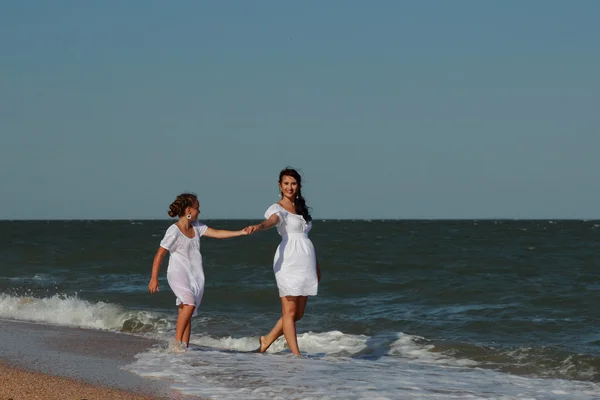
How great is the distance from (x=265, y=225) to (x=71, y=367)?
2061 millimetres

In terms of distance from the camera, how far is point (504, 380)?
24.8 ft

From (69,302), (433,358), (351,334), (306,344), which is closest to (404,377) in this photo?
(433,358)

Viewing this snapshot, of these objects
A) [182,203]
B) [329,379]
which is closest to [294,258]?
[182,203]

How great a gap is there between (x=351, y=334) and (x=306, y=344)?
98 cm

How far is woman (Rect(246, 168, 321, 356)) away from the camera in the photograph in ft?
25.7

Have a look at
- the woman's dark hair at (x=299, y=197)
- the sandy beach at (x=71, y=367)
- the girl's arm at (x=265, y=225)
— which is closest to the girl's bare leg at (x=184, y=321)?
the sandy beach at (x=71, y=367)

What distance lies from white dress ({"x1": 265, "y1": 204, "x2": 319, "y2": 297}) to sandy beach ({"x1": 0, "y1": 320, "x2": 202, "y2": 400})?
161cm

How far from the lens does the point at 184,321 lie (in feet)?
26.2

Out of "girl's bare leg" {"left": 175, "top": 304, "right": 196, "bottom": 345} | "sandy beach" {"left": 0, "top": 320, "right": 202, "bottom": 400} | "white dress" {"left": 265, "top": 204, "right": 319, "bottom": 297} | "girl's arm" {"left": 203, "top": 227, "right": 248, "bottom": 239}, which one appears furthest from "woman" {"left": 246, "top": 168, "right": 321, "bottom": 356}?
"sandy beach" {"left": 0, "top": 320, "right": 202, "bottom": 400}

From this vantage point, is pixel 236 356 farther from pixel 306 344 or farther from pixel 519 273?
pixel 519 273

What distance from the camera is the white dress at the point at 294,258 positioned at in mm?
7828

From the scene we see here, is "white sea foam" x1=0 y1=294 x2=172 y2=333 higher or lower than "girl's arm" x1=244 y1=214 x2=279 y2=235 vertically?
lower

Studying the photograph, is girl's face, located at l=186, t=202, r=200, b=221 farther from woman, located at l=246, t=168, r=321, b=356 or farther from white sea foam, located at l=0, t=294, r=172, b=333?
white sea foam, located at l=0, t=294, r=172, b=333

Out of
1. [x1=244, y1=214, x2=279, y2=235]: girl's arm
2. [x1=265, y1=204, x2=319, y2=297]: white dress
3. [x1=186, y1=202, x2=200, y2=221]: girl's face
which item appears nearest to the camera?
[x1=244, y1=214, x2=279, y2=235]: girl's arm
